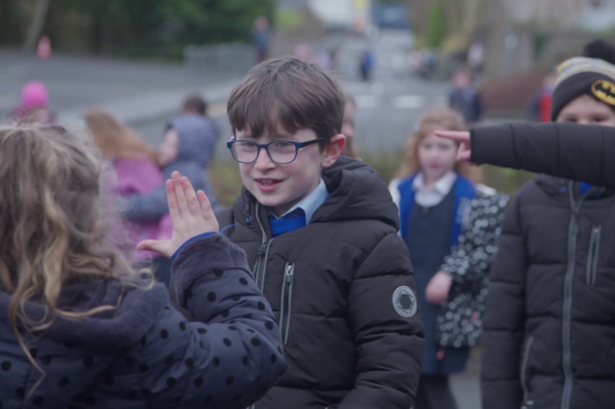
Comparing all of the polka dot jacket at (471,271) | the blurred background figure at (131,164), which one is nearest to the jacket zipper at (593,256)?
the polka dot jacket at (471,271)

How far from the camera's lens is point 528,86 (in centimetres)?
2731

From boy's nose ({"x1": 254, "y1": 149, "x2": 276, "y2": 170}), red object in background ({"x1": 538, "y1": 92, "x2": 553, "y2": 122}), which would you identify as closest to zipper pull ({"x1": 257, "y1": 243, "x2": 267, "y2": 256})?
boy's nose ({"x1": 254, "y1": 149, "x2": 276, "y2": 170})

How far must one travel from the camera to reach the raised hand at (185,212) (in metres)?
2.21

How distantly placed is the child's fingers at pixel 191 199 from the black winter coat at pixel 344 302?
1.97 feet

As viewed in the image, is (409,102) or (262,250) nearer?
(262,250)

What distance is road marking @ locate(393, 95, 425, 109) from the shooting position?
83.9ft

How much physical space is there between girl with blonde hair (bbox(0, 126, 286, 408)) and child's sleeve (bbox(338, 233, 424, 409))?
1.87 ft

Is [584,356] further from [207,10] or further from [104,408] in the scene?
[207,10]

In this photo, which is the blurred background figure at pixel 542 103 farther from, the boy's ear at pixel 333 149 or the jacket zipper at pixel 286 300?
the jacket zipper at pixel 286 300

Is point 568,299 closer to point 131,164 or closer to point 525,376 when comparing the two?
point 525,376

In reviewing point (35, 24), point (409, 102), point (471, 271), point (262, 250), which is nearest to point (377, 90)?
point (409, 102)

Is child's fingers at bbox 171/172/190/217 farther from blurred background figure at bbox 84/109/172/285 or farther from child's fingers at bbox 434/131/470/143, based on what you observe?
blurred background figure at bbox 84/109/172/285

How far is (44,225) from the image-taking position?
6.36ft

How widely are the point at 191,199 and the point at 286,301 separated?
646mm
